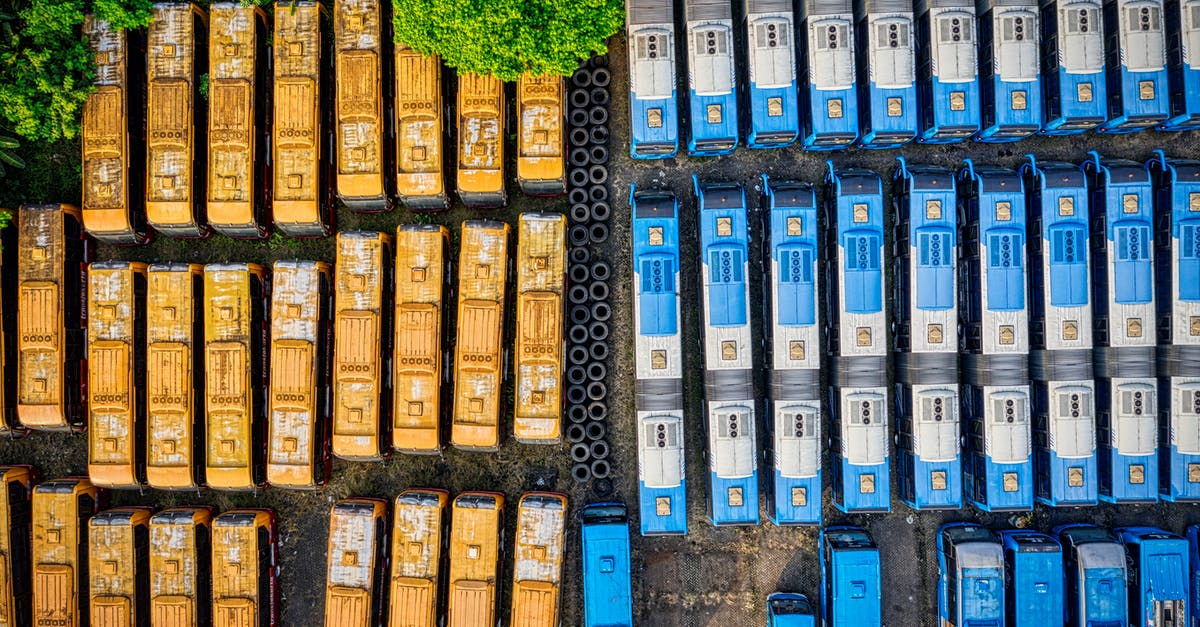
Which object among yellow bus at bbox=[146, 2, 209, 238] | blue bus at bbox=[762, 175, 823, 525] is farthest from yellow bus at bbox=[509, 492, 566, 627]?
yellow bus at bbox=[146, 2, 209, 238]

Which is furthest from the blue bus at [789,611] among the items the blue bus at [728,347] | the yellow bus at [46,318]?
the yellow bus at [46,318]

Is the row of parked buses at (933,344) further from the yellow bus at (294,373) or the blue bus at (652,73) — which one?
the yellow bus at (294,373)

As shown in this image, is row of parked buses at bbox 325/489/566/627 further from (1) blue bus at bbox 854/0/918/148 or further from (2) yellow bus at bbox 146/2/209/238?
(1) blue bus at bbox 854/0/918/148

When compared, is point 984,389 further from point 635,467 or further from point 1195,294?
point 635,467

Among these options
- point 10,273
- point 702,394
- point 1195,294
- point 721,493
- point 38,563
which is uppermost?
point 10,273

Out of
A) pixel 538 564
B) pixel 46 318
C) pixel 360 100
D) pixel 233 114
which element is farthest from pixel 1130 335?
pixel 46 318

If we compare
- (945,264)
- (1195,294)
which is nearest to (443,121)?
(945,264)

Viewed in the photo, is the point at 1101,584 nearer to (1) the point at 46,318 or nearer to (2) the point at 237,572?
(2) the point at 237,572
